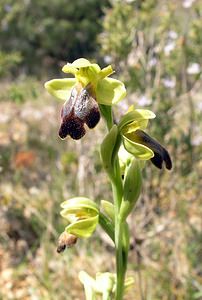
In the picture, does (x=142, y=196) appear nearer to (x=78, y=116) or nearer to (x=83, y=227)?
(x=83, y=227)

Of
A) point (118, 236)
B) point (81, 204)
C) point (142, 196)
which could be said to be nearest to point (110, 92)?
point (81, 204)

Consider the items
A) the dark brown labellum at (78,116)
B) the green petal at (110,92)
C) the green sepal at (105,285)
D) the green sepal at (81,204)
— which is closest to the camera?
the dark brown labellum at (78,116)

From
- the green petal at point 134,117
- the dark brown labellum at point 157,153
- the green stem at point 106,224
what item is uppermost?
the green petal at point 134,117

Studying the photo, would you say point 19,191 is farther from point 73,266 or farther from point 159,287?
point 159,287

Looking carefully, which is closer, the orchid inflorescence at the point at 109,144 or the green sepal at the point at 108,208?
the orchid inflorescence at the point at 109,144

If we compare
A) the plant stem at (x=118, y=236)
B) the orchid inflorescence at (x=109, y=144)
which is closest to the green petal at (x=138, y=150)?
the orchid inflorescence at (x=109, y=144)

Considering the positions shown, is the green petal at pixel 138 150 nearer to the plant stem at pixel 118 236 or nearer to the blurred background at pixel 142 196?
the plant stem at pixel 118 236

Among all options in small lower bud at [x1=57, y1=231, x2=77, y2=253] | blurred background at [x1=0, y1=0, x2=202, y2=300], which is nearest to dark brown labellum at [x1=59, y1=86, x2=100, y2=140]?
small lower bud at [x1=57, y1=231, x2=77, y2=253]
